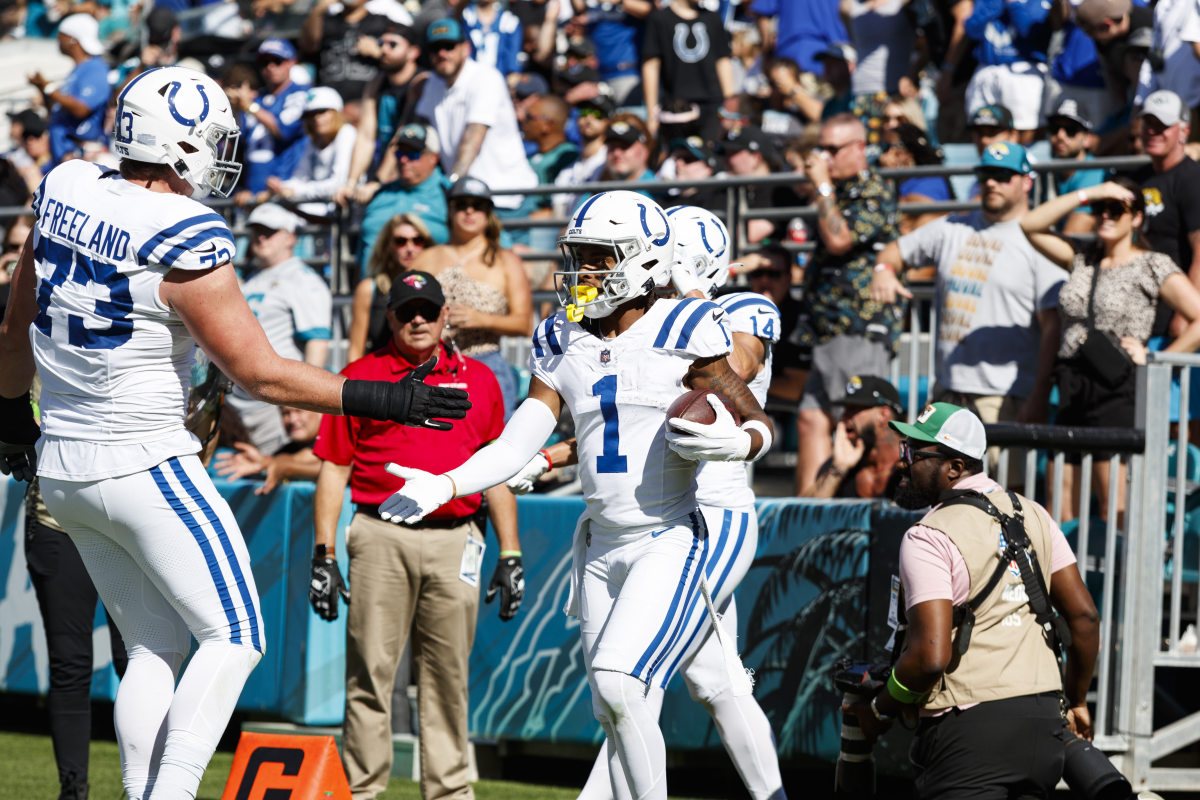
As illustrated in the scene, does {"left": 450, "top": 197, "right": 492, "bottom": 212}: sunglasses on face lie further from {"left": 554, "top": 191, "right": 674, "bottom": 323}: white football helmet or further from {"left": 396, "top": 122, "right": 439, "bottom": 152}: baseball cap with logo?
{"left": 554, "top": 191, "right": 674, "bottom": 323}: white football helmet

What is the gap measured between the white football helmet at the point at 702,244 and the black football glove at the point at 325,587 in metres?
1.93

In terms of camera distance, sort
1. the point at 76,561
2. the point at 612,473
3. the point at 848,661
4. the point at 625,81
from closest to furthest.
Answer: the point at 612,473 < the point at 848,661 < the point at 76,561 < the point at 625,81

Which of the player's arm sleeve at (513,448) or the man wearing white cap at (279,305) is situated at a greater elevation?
the man wearing white cap at (279,305)

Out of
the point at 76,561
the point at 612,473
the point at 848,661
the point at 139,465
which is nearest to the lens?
the point at 139,465

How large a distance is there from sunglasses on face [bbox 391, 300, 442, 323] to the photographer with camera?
86.9 inches

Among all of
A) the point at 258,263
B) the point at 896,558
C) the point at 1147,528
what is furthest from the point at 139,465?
the point at 258,263

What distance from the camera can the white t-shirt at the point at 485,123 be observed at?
9969 millimetres

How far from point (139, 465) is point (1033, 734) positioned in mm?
2872

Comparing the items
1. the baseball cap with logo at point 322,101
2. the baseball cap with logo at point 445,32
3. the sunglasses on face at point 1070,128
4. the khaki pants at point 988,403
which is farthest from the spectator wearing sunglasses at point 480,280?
the sunglasses on face at point 1070,128

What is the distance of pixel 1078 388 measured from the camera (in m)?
7.25

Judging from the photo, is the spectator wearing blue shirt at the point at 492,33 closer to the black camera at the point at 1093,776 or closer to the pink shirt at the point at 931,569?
the pink shirt at the point at 931,569

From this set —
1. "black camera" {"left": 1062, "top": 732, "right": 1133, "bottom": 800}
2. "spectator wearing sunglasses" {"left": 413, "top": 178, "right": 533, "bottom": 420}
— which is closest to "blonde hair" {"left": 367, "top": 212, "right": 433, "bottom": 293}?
"spectator wearing sunglasses" {"left": 413, "top": 178, "right": 533, "bottom": 420}

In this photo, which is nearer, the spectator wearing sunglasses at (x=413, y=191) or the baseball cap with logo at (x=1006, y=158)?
the baseball cap with logo at (x=1006, y=158)

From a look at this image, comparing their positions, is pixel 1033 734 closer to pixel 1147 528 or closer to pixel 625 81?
pixel 1147 528
